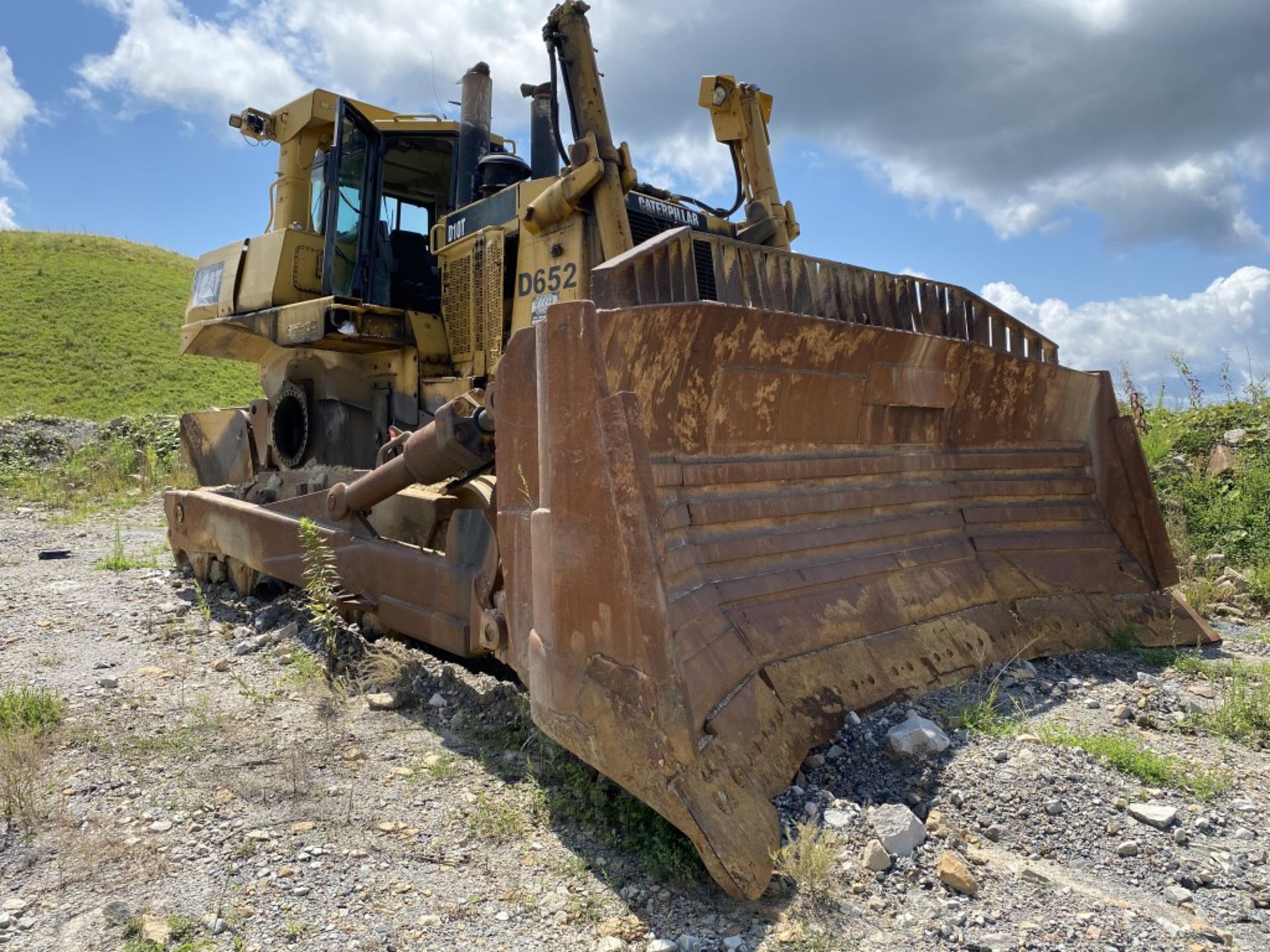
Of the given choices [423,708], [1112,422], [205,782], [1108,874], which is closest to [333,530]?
[423,708]

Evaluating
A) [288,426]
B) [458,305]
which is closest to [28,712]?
[458,305]

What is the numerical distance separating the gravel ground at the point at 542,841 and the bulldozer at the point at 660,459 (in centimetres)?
22

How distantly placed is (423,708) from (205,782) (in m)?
0.99

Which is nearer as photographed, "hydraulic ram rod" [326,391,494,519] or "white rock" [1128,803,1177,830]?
"white rock" [1128,803,1177,830]

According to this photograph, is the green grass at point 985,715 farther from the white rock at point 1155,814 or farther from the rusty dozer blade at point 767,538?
the white rock at point 1155,814

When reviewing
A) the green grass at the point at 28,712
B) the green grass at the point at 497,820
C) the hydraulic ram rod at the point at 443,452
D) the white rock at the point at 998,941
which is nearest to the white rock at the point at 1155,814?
the white rock at the point at 998,941

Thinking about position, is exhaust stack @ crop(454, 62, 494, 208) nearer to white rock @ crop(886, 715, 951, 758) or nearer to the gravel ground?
the gravel ground

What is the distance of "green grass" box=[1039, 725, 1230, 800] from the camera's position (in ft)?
9.05

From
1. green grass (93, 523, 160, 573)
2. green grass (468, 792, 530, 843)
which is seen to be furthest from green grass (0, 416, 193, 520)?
green grass (468, 792, 530, 843)

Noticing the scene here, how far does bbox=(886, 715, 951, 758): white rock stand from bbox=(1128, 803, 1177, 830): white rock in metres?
0.54

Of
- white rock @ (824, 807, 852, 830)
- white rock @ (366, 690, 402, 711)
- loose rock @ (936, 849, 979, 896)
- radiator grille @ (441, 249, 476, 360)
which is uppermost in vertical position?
radiator grille @ (441, 249, 476, 360)

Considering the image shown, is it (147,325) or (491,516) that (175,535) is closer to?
(491,516)

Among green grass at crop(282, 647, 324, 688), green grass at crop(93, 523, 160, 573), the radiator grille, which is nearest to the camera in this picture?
green grass at crop(282, 647, 324, 688)

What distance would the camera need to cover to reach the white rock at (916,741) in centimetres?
286
